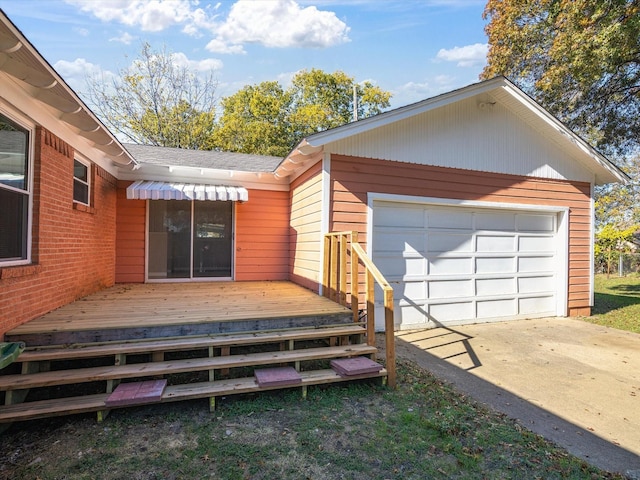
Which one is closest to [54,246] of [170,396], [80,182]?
[80,182]

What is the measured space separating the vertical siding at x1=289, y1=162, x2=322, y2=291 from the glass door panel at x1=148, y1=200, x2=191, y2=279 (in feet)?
7.49

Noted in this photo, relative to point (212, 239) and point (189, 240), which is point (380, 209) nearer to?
point (212, 239)

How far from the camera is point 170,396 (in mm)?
3135

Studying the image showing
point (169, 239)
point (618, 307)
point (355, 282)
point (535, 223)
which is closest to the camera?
point (355, 282)

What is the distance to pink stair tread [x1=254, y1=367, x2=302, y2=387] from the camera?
11.2 feet

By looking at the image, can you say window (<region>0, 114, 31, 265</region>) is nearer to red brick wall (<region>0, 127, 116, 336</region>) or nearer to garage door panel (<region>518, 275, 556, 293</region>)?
red brick wall (<region>0, 127, 116, 336</region>)

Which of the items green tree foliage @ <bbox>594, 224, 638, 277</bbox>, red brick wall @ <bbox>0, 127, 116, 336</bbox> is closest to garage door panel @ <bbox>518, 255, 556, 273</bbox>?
red brick wall @ <bbox>0, 127, 116, 336</bbox>

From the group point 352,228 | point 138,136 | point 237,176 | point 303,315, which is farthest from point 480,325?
point 138,136

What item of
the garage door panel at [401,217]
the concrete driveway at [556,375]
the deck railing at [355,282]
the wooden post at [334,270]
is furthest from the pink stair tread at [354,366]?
the garage door panel at [401,217]

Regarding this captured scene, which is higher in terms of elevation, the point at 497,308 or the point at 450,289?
Answer: the point at 450,289

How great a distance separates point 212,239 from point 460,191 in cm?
528

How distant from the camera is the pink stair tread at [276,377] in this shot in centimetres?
342

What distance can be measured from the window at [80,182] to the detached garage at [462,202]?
3312 mm

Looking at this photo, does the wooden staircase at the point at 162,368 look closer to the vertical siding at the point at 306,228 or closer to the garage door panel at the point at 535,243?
the vertical siding at the point at 306,228
